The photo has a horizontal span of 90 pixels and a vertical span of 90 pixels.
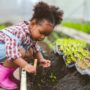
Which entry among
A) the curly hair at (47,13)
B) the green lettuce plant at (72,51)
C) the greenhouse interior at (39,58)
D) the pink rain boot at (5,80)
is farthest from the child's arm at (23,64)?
the green lettuce plant at (72,51)

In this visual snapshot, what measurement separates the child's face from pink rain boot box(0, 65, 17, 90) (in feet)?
1.41

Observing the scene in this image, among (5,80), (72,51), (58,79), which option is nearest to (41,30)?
(5,80)

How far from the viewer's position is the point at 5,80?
14.3 ft

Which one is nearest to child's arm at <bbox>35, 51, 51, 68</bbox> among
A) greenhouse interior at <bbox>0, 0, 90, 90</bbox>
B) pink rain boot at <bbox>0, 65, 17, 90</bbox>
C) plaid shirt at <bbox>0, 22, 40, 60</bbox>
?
greenhouse interior at <bbox>0, 0, 90, 90</bbox>

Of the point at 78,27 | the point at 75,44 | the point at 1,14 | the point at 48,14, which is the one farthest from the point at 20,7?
the point at 48,14

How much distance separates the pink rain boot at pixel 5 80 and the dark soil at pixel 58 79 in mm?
186

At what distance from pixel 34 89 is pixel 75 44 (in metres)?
1.26

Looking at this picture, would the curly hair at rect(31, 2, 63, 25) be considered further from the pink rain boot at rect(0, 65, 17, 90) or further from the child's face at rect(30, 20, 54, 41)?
the pink rain boot at rect(0, 65, 17, 90)

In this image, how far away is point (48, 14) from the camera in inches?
169

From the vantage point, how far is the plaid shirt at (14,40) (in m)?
4.07

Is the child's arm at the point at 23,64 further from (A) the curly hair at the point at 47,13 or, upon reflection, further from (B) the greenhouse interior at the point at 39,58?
(A) the curly hair at the point at 47,13

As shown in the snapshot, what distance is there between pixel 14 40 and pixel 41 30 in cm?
27

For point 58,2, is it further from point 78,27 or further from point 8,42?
point 8,42

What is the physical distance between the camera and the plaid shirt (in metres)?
4.07
